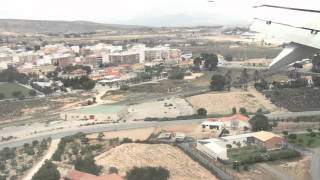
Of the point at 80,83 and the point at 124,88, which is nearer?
the point at 124,88

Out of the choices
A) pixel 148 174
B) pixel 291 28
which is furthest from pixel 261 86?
pixel 291 28

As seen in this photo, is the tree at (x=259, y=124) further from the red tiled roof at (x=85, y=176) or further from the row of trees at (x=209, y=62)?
the row of trees at (x=209, y=62)

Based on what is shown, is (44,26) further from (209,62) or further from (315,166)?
(315,166)

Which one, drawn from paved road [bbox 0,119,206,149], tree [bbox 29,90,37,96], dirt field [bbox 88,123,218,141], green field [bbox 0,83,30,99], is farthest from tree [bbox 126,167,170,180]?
green field [bbox 0,83,30,99]

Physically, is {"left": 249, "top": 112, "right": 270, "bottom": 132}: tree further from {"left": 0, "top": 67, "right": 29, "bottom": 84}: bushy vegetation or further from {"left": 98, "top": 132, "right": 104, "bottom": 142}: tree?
{"left": 0, "top": 67, "right": 29, "bottom": 84}: bushy vegetation

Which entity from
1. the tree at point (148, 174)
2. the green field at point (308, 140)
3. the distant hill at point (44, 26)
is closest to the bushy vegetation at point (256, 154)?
the green field at point (308, 140)
